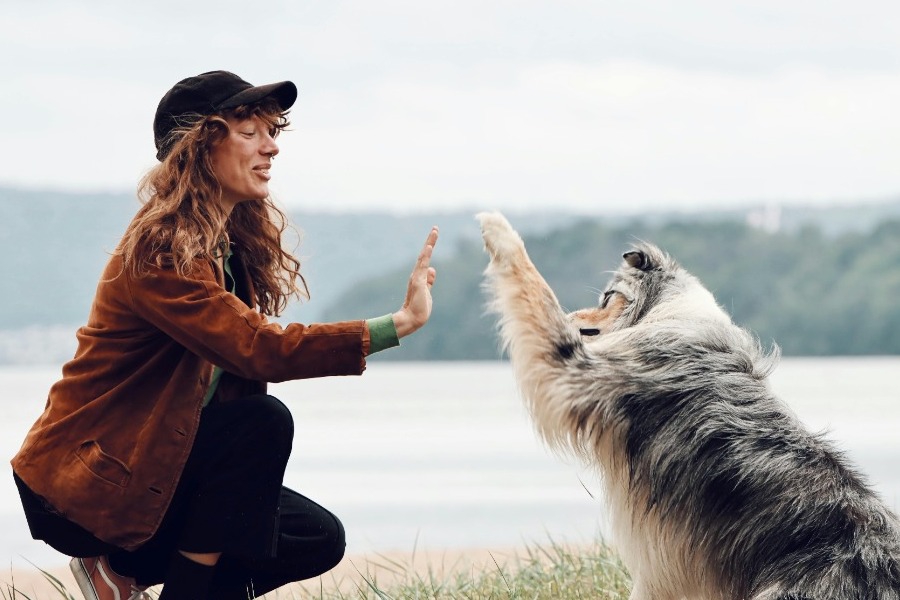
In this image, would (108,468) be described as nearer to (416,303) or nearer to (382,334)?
(382,334)

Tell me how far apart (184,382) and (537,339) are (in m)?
1.28

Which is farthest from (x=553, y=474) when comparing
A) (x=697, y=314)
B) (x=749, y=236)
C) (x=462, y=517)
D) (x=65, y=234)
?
(x=749, y=236)

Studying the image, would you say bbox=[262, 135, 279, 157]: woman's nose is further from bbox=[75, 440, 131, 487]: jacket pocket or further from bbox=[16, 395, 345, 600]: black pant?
bbox=[75, 440, 131, 487]: jacket pocket

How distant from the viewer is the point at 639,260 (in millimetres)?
4922

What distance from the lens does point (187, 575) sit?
3900mm

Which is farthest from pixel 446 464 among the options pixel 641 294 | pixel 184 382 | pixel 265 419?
pixel 184 382

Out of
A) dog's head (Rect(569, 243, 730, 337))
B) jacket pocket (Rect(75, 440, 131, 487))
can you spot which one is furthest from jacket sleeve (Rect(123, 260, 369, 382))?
dog's head (Rect(569, 243, 730, 337))

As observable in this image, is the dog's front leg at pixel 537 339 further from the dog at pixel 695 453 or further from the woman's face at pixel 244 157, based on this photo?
the woman's face at pixel 244 157

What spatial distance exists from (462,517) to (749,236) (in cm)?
5303

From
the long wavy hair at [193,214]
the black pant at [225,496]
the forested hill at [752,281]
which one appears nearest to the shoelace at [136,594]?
the black pant at [225,496]

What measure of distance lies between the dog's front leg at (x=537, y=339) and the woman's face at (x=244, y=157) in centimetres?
98

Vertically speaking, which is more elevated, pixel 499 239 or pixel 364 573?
pixel 499 239

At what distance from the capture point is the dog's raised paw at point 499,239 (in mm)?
4410

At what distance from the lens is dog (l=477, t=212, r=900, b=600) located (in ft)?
12.7
